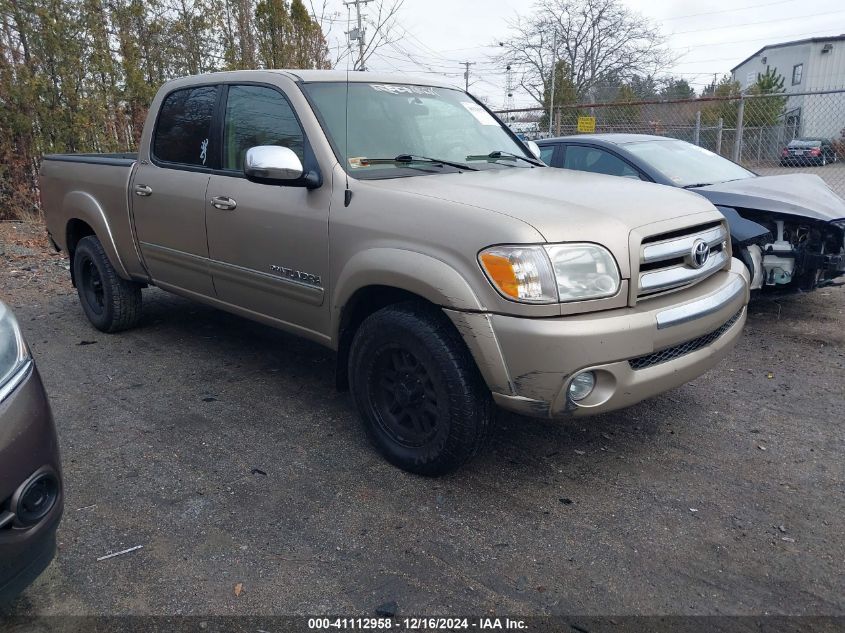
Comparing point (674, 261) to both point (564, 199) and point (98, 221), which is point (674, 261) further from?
point (98, 221)

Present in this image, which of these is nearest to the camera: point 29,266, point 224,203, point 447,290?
point 447,290

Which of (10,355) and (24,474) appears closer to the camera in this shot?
(24,474)

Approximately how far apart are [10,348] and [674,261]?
8.54 feet

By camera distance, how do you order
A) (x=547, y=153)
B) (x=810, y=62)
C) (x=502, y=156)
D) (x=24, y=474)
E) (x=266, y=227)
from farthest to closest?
(x=810, y=62) → (x=547, y=153) → (x=502, y=156) → (x=266, y=227) → (x=24, y=474)

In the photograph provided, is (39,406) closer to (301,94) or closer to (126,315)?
(301,94)

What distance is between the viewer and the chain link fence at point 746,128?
11.5 meters

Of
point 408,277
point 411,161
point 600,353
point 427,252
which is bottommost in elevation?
point 600,353

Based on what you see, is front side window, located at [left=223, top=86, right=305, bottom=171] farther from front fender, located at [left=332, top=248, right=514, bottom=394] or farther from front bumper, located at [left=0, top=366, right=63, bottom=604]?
front bumper, located at [left=0, top=366, right=63, bottom=604]

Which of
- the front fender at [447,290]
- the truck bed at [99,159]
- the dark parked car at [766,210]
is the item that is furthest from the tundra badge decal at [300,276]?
the dark parked car at [766,210]

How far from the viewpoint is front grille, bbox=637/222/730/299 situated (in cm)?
289

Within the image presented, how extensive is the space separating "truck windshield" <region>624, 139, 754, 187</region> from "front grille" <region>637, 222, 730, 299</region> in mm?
2751

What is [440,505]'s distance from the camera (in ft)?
9.92

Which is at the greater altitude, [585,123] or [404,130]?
[585,123]

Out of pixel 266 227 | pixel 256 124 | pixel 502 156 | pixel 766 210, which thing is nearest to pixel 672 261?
pixel 502 156
